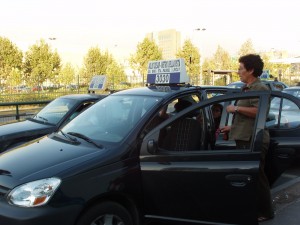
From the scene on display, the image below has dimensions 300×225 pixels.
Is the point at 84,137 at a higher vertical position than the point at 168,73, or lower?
lower

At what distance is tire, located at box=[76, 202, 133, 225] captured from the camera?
304 cm

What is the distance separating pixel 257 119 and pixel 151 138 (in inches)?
42.3

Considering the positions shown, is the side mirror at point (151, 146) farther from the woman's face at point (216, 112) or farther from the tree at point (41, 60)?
the tree at point (41, 60)

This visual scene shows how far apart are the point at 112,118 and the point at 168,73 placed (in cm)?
149

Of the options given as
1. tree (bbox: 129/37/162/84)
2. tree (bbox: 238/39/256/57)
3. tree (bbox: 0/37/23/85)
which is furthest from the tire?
tree (bbox: 238/39/256/57)

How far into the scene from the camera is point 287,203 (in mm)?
5008

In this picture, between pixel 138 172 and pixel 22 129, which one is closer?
pixel 138 172

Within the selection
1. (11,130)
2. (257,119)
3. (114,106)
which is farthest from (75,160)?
(11,130)

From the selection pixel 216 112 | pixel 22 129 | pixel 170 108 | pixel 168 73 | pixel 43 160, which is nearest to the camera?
pixel 43 160

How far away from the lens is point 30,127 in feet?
21.3

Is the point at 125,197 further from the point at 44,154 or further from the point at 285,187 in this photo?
the point at 285,187

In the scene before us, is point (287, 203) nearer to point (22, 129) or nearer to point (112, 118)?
point (112, 118)

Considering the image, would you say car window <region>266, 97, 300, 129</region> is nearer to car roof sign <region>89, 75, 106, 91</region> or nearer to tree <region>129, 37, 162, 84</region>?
car roof sign <region>89, 75, 106, 91</region>

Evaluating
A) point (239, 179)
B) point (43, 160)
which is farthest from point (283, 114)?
point (43, 160)
